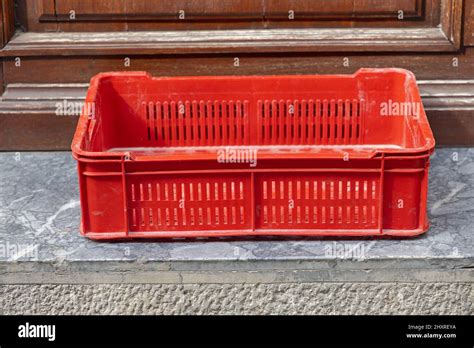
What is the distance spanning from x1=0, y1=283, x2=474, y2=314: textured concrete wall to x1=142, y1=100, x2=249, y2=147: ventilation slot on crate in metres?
1.43

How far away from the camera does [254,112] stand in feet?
17.9

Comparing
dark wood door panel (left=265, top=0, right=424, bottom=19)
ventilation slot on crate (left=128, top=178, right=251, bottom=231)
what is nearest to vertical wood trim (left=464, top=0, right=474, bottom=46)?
dark wood door panel (left=265, top=0, right=424, bottom=19)

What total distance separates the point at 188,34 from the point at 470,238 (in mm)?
2349

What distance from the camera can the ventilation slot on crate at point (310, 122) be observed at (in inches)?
214

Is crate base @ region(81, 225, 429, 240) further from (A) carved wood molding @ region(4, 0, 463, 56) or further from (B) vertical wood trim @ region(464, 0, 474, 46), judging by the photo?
(B) vertical wood trim @ region(464, 0, 474, 46)

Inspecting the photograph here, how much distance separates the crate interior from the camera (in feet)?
17.7

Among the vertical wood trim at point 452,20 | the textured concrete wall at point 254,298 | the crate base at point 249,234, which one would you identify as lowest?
the textured concrete wall at point 254,298

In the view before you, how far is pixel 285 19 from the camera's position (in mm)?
5773

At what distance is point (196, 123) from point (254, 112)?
0.36m

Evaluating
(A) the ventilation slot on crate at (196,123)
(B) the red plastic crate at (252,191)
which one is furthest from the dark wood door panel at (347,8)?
(B) the red plastic crate at (252,191)

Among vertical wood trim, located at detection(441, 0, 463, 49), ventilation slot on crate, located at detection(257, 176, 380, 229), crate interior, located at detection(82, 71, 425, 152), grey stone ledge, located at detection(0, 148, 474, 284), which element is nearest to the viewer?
grey stone ledge, located at detection(0, 148, 474, 284)

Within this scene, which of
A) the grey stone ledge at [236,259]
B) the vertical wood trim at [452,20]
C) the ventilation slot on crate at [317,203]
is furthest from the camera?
the vertical wood trim at [452,20]

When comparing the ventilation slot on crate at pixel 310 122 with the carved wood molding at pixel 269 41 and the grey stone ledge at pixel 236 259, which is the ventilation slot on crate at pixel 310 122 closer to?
the carved wood molding at pixel 269 41

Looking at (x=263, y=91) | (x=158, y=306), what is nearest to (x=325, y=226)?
(x=158, y=306)
